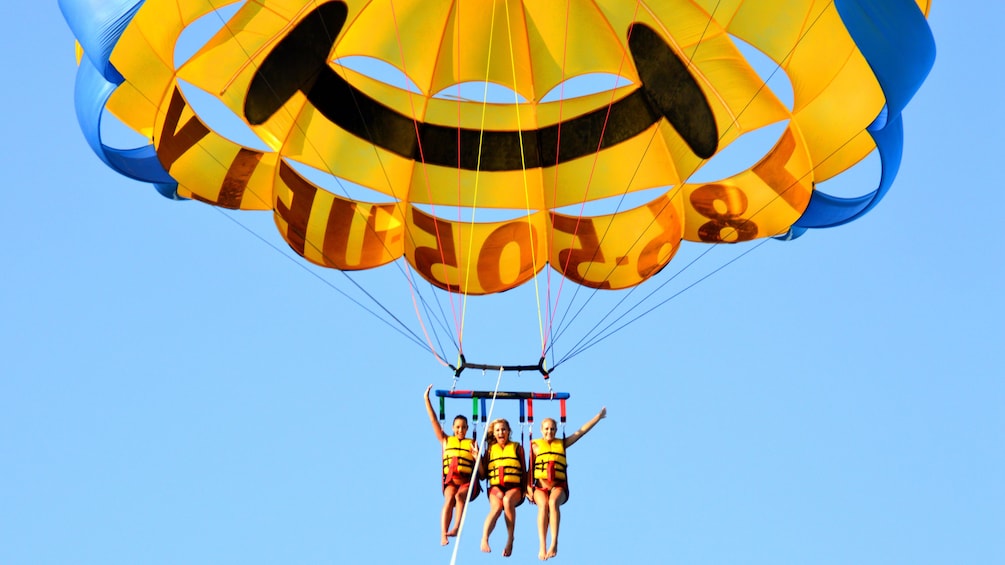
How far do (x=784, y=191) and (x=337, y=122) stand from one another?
392cm

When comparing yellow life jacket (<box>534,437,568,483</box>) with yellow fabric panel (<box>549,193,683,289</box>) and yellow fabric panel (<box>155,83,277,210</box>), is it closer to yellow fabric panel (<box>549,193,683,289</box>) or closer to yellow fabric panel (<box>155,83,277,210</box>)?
yellow fabric panel (<box>549,193,683,289</box>)

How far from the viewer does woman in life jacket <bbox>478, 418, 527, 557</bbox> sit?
14.0 meters

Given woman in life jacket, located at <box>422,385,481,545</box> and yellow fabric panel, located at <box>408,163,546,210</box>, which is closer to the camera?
woman in life jacket, located at <box>422,385,481,545</box>

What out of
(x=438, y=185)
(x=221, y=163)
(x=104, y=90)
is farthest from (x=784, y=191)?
(x=104, y=90)

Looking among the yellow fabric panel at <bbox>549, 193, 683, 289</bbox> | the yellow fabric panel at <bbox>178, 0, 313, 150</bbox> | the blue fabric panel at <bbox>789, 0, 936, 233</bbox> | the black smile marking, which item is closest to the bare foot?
the yellow fabric panel at <bbox>549, 193, 683, 289</bbox>

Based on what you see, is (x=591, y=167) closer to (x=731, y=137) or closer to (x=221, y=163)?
(x=731, y=137)

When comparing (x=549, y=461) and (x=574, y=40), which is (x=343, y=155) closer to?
(x=574, y=40)

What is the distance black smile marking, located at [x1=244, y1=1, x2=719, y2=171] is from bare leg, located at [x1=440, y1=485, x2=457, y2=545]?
3308mm

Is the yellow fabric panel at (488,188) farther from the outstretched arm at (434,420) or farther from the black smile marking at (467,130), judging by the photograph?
the outstretched arm at (434,420)

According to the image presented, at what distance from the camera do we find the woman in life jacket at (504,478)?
45.9 ft

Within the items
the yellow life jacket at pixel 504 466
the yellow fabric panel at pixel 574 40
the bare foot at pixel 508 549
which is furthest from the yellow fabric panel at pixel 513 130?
the bare foot at pixel 508 549

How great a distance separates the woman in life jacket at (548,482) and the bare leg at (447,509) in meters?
0.61

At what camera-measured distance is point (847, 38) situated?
14.4m

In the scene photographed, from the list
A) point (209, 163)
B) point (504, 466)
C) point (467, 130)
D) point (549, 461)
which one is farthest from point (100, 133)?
point (549, 461)
